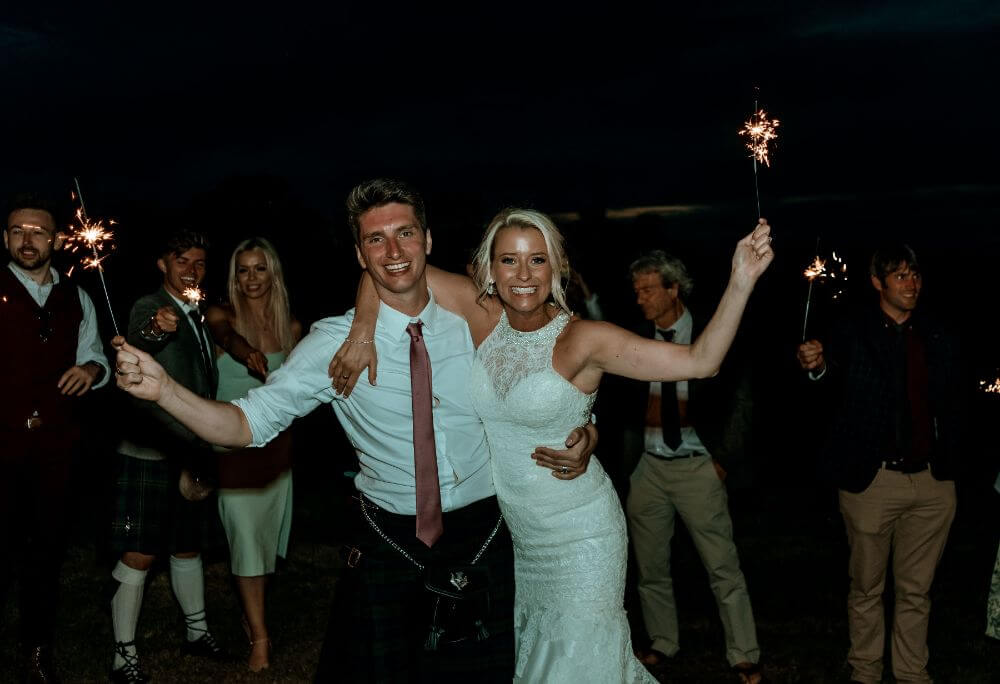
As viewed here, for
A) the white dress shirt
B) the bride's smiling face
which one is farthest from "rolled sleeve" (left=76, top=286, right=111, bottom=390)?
the bride's smiling face

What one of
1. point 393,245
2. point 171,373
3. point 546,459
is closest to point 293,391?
point 393,245

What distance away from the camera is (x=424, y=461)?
3.55m

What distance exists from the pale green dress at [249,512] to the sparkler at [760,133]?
3.21 meters

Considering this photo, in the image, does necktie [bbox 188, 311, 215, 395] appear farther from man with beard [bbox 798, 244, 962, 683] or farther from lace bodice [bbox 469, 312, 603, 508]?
man with beard [bbox 798, 244, 962, 683]

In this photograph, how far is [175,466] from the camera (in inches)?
226

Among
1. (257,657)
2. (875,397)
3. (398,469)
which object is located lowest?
(257,657)

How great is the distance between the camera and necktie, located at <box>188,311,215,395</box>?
5.62 metres

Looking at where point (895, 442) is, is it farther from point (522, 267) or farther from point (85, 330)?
point (85, 330)

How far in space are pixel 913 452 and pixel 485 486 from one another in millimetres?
2692

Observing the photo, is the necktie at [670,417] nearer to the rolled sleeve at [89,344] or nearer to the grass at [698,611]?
the grass at [698,611]

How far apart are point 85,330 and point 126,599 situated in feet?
4.94

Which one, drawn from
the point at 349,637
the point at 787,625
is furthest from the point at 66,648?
the point at 787,625

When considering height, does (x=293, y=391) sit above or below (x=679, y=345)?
below

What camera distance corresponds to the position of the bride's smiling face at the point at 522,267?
12.8ft
